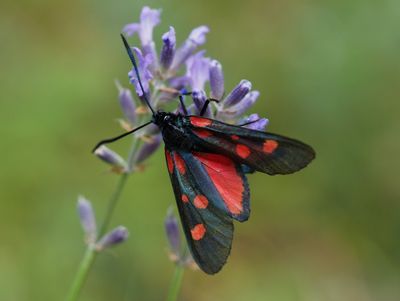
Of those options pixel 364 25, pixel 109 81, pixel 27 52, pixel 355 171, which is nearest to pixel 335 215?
pixel 355 171

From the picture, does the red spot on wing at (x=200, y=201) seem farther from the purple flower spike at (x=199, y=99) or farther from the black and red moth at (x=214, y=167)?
the purple flower spike at (x=199, y=99)

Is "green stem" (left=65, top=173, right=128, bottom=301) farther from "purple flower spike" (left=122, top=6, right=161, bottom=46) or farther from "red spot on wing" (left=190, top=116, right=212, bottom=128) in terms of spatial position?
"purple flower spike" (left=122, top=6, right=161, bottom=46)

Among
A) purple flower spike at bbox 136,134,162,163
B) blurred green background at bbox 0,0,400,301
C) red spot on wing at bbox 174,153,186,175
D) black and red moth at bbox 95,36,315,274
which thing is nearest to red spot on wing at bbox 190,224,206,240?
black and red moth at bbox 95,36,315,274

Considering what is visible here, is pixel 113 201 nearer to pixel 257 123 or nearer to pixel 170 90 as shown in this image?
pixel 170 90

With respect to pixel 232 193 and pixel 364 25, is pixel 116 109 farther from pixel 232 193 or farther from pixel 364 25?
pixel 232 193

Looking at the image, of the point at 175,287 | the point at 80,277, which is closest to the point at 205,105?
the point at 175,287

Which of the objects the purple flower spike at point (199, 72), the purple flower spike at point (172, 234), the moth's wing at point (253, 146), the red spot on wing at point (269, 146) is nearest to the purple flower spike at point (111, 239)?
the purple flower spike at point (172, 234)
